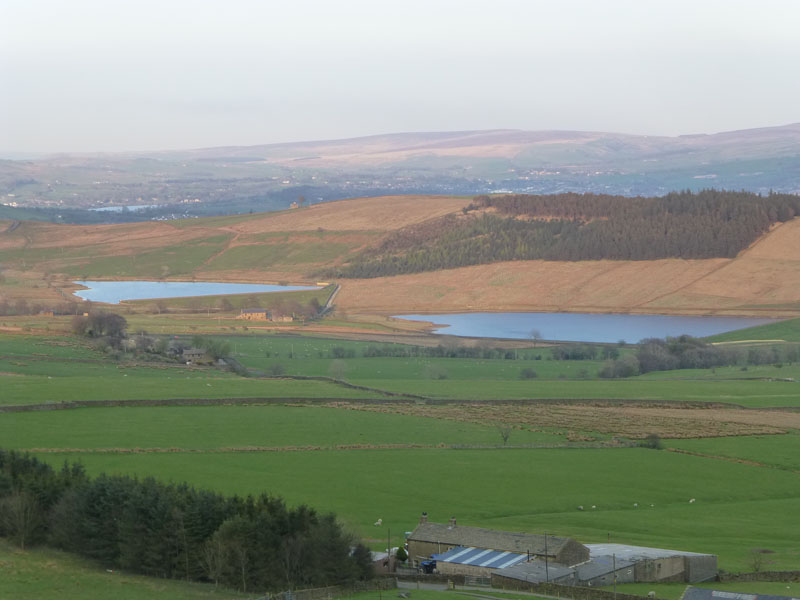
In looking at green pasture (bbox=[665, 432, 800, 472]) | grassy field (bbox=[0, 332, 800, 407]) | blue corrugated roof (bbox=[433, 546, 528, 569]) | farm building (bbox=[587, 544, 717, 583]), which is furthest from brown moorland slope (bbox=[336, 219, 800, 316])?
blue corrugated roof (bbox=[433, 546, 528, 569])

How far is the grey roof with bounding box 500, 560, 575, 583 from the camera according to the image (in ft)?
93.3

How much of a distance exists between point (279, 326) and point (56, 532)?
75.7 metres

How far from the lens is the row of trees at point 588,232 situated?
132 meters

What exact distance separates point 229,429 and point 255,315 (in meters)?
62.7

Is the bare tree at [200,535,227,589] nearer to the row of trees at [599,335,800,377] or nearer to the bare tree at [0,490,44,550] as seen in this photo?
the bare tree at [0,490,44,550]

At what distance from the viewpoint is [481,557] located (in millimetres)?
30500

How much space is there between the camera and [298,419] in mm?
54188

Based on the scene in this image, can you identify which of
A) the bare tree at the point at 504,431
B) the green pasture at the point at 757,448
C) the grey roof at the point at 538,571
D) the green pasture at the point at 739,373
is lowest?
the green pasture at the point at 739,373

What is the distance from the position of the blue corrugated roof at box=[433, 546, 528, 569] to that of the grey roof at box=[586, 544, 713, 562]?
2.09 m

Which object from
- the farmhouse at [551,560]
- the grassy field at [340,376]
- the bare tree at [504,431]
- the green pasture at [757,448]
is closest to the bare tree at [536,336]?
the grassy field at [340,376]

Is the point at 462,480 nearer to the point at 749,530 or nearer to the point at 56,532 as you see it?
the point at 749,530

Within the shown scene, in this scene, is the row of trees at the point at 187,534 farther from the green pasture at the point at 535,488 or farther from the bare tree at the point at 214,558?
the green pasture at the point at 535,488

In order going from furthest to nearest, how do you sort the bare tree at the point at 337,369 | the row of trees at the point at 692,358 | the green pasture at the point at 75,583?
the row of trees at the point at 692,358
the bare tree at the point at 337,369
the green pasture at the point at 75,583

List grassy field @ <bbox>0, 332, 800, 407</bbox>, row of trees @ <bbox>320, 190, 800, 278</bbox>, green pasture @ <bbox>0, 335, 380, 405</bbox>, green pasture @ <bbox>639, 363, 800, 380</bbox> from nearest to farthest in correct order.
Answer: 1. green pasture @ <bbox>0, 335, 380, 405</bbox>
2. grassy field @ <bbox>0, 332, 800, 407</bbox>
3. green pasture @ <bbox>639, 363, 800, 380</bbox>
4. row of trees @ <bbox>320, 190, 800, 278</bbox>
